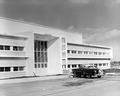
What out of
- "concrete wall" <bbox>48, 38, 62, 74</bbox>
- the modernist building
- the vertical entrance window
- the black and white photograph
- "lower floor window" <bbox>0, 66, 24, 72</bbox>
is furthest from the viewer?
"concrete wall" <bbox>48, 38, 62, 74</bbox>

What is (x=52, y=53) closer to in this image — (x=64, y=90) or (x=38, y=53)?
(x=38, y=53)

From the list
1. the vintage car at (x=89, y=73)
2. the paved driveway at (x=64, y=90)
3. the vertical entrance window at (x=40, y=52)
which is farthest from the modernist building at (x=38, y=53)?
the paved driveway at (x=64, y=90)

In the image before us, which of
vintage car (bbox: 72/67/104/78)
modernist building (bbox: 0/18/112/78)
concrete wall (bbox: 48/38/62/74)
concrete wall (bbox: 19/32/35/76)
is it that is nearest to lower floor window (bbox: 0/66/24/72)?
modernist building (bbox: 0/18/112/78)

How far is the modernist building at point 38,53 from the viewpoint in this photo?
1316 cm

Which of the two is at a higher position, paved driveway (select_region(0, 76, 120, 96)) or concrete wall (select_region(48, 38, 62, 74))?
concrete wall (select_region(48, 38, 62, 74))

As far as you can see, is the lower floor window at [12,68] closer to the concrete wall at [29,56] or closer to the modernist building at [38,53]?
the modernist building at [38,53]

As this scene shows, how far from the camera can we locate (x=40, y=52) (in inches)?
672

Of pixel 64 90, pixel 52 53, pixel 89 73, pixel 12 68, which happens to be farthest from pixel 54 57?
pixel 64 90

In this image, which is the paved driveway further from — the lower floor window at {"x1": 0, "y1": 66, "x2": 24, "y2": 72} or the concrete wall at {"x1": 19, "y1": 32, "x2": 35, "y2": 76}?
the concrete wall at {"x1": 19, "y1": 32, "x2": 35, "y2": 76}

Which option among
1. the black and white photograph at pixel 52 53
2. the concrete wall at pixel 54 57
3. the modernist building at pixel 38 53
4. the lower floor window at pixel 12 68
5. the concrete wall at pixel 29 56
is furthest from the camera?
the concrete wall at pixel 54 57

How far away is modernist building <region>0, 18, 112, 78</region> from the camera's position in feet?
43.2

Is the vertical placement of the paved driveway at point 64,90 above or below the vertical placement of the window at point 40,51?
below

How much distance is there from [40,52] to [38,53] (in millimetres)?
227

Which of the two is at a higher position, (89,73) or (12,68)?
(12,68)
